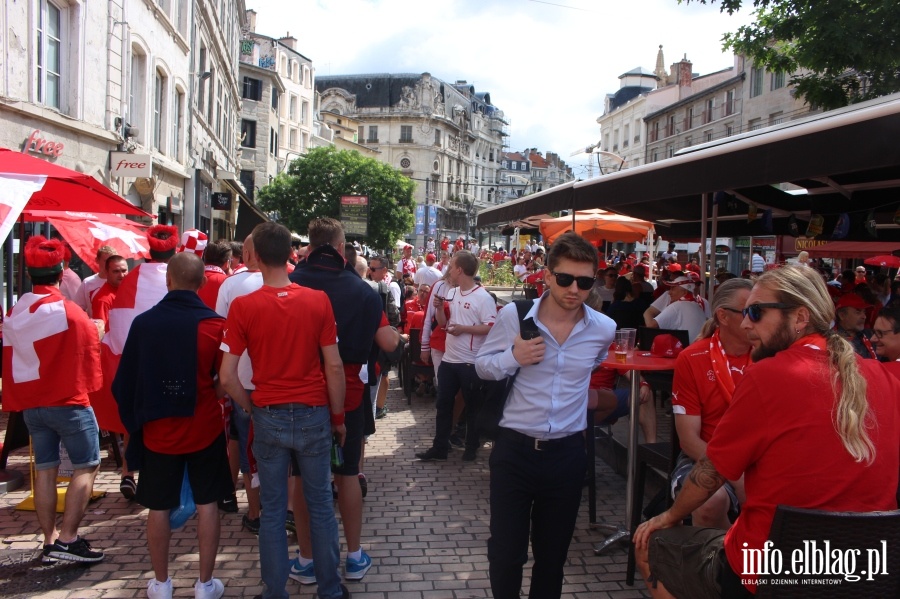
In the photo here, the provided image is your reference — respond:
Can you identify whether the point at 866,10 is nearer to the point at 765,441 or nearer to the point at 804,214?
the point at 804,214

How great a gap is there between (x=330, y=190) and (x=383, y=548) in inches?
1800

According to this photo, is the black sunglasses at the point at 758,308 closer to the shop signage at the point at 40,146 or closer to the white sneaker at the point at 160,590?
the white sneaker at the point at 160,590

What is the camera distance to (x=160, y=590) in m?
3.66

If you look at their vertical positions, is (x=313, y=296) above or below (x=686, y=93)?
below

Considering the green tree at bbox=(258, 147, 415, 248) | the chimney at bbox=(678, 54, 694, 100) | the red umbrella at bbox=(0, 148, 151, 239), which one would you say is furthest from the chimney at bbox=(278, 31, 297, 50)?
the red umbrella at bbox=(0, 148, 151, 239)

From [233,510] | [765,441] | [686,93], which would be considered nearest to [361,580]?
Answer: [233,510]

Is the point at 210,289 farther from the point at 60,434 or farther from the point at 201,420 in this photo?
the point at 201,420

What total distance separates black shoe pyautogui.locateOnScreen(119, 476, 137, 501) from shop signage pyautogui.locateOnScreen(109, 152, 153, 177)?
358 inches

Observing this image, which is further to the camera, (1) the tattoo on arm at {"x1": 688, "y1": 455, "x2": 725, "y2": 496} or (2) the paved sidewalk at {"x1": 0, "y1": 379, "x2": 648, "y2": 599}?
(2) the paved sidewalk at {"x1": 0, "y1": 379, "x2": 648, "y2": 599}

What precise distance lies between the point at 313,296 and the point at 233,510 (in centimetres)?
243

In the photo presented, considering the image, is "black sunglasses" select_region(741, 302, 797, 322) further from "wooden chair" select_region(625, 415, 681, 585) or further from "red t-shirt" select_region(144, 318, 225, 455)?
"red t-shirt" select_region(144, 318, 225, 455)

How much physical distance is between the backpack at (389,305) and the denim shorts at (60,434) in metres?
3.81

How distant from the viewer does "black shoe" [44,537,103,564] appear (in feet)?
13.5

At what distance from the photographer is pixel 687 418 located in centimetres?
359
